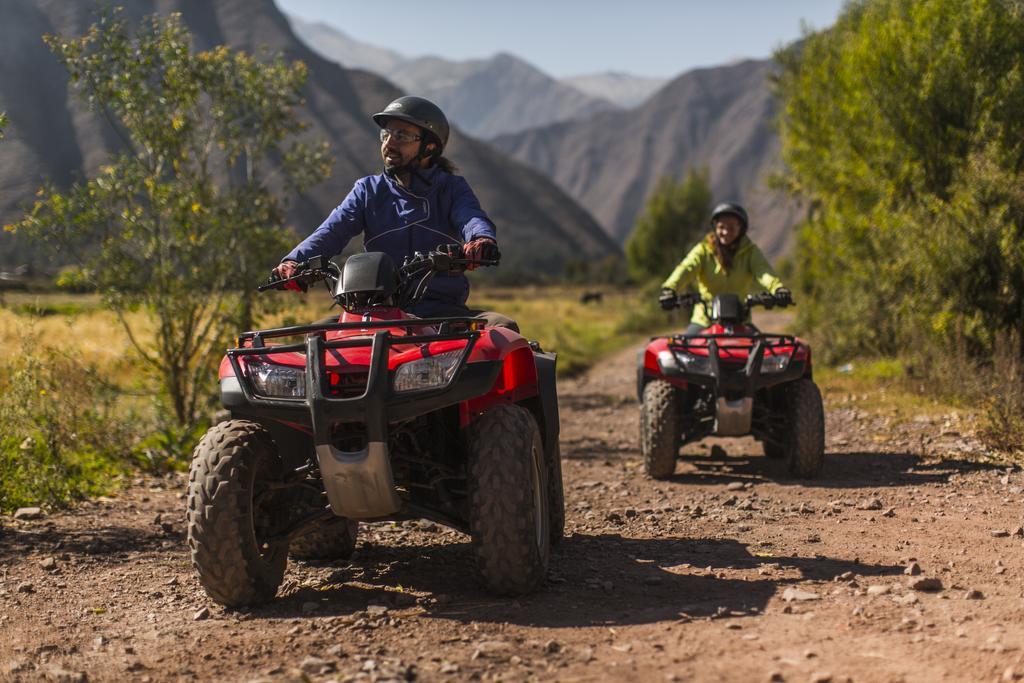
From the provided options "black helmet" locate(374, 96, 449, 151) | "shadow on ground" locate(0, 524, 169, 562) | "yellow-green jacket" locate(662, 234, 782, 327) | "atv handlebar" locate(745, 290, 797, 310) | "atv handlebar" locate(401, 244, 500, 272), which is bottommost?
"shadow on ground" locate(0, 524, 169, 562)

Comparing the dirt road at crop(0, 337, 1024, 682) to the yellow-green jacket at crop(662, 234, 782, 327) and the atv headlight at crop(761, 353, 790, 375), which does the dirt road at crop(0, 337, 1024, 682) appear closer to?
the atv headlight at crop(761, 353, 790, 375)

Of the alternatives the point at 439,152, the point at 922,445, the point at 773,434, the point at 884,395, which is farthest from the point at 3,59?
the point at 884,395

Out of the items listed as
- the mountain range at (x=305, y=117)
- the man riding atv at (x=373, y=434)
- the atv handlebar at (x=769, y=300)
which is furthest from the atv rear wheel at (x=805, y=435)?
the mountain range at (x=305, y=117)

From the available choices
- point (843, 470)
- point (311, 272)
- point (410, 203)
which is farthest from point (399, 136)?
point (843, 470)

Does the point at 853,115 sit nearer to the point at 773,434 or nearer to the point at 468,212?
the point at 773,434

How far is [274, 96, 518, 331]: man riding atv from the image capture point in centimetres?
591

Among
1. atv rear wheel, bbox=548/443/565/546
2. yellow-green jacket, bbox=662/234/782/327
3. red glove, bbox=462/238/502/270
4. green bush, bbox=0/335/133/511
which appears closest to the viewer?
red glove, bbox=462/238/502/270

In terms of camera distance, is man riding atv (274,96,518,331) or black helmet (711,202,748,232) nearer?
man riding atv (274,96,518,331)

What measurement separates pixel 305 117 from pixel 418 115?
300ft

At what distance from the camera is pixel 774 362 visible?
866cm

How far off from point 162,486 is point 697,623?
6.03m

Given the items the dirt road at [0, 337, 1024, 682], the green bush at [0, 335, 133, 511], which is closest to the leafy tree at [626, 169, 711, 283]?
the green bush at [0, 335, 133, 511]

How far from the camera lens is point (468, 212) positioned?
232 inches

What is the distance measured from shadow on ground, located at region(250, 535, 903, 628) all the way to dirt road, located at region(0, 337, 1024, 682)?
0.7 inches
